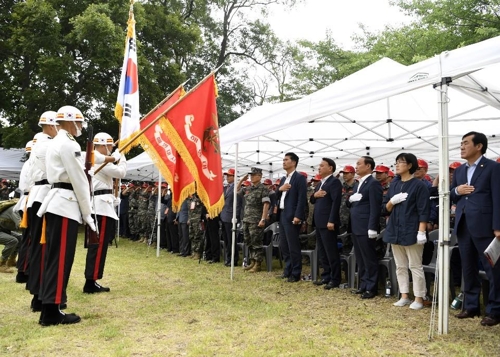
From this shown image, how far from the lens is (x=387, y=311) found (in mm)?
5234

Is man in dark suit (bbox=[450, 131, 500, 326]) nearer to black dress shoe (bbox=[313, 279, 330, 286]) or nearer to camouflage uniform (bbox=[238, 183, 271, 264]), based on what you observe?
black dress shoe (bbox=[313, 279, 330, 286])

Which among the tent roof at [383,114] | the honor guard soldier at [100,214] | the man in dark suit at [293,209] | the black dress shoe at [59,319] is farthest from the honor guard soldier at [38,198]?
the man in dark suit at [293,209]

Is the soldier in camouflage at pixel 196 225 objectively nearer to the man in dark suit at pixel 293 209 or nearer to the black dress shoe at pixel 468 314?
the man in dark suit at pixel 293 209

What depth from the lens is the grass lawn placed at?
3.90 m

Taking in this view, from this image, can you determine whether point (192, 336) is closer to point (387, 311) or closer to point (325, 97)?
point (387, 311)

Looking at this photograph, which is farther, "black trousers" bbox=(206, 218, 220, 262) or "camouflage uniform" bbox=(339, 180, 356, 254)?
"black trousers" bbox=(206, 218, 220, 262)

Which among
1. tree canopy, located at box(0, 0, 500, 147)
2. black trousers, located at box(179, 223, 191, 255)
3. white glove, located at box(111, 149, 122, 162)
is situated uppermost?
tree canopy, located at box(0, 0, 500, 147)

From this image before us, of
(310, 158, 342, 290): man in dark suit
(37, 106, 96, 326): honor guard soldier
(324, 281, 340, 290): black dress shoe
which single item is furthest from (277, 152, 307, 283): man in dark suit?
(37, 106, 96, 326): honor guard soldier

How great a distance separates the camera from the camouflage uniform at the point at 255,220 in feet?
27.3

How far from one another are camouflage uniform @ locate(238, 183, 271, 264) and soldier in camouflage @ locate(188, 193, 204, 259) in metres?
2.05

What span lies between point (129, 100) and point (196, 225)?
438 cm

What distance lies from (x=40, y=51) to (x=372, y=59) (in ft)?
46.6

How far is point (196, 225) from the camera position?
10250 millimetres

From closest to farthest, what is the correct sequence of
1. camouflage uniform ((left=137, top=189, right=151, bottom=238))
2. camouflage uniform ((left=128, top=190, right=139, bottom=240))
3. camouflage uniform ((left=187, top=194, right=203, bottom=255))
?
camouflage uniform ((left=187, top=194, right=203, bottom=255)) < camouflage uniform ((left=137, top=189, right=151, bottom=238)) < camouflage uniform ((left=128, top=190, right=139, bottom=240))
